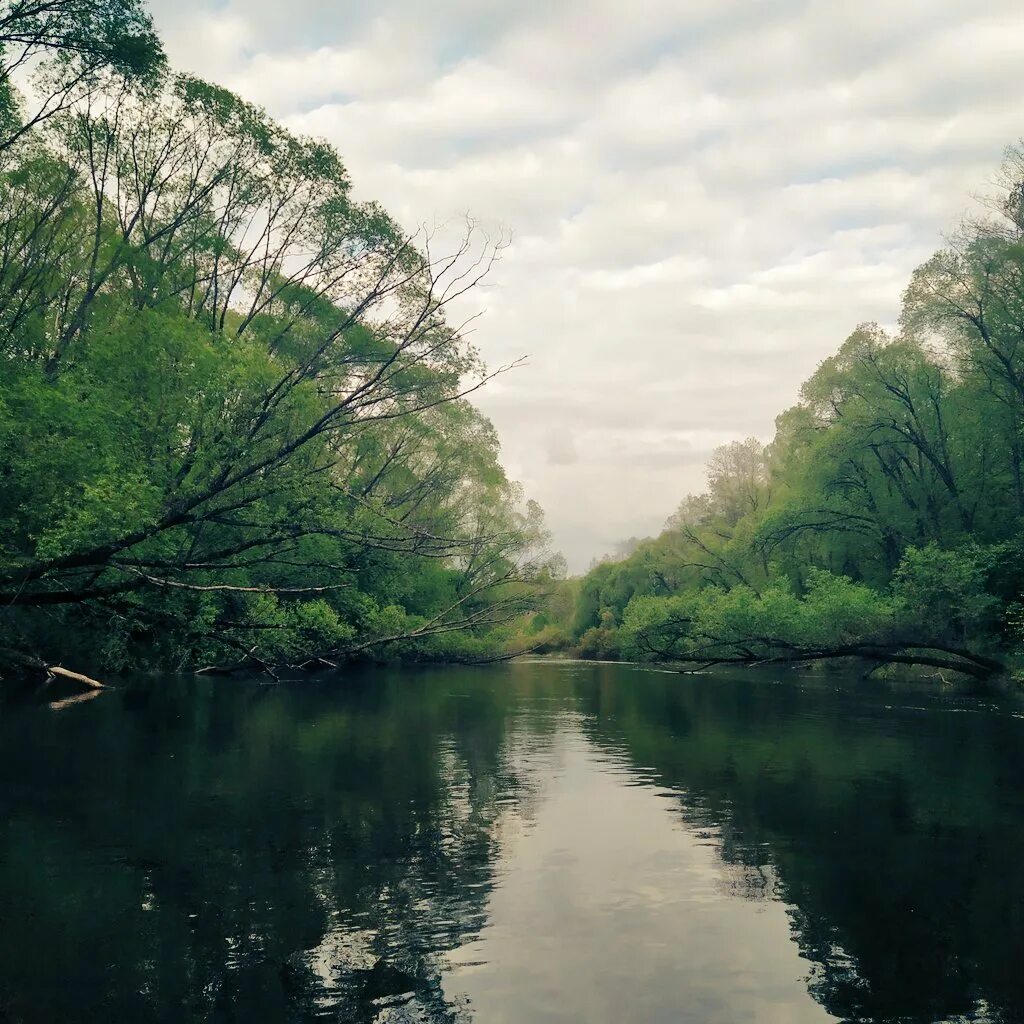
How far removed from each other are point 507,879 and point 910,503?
4913 cm

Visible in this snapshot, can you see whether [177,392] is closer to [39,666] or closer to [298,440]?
[39,666]

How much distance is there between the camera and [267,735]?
91.5 ft

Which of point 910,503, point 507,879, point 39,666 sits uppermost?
point 910,503

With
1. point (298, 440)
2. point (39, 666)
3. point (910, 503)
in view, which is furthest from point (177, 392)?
point (910, 503)

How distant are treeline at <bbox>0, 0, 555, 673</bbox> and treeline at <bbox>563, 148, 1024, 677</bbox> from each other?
66.1 ft

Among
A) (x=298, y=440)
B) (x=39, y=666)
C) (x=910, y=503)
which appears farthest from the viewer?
(x=910, y=503)

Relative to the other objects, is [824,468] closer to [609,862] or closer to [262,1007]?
[609,862]

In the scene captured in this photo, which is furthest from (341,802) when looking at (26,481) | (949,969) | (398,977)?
(949,969)

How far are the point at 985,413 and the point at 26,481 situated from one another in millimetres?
45668

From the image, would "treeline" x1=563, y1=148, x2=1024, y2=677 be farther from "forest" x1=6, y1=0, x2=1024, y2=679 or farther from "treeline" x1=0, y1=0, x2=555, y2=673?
"treeline" x1=0, y1=0, x2=555, y2=673

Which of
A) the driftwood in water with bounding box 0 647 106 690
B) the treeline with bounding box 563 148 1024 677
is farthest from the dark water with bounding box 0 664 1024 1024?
the treeline with bounding box 563 148 1024 677

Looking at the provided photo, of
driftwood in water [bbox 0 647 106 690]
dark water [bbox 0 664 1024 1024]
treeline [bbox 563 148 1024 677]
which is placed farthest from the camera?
treeline [bbox 563 148 1024 677]

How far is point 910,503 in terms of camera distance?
Answer: 55094 millimetres

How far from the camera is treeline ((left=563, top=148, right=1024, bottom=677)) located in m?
43.8
